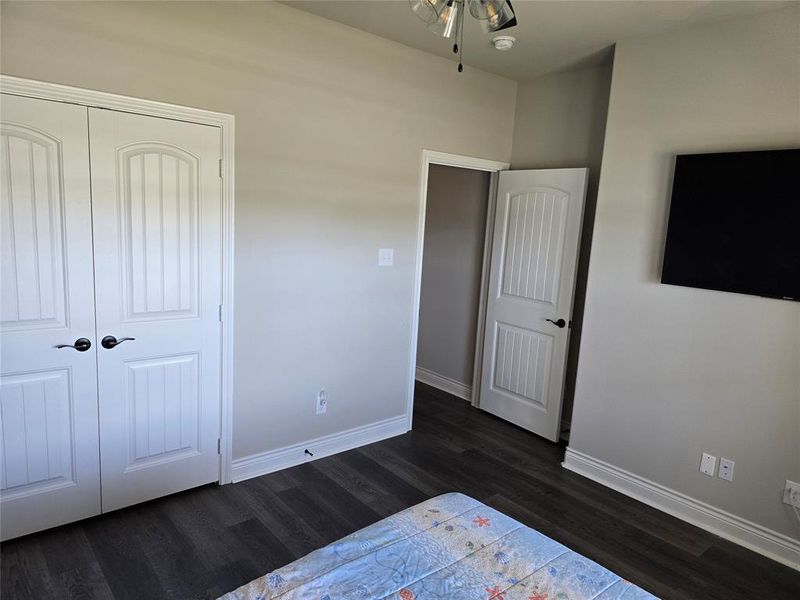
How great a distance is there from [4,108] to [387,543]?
227 cm

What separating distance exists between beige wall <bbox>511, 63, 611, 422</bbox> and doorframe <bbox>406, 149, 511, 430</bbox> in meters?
0.30

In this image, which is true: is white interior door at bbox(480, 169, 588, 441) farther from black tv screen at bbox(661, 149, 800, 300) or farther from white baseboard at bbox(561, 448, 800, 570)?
black tv screen at bbox(661, 149, 800, 300)

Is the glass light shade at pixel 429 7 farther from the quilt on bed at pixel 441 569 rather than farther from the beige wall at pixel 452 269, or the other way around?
the beige wall at pixel 452 269

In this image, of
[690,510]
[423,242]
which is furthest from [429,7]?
[690,510]

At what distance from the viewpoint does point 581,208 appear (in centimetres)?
356

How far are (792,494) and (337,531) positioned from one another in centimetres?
226

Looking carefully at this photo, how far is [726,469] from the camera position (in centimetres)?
276

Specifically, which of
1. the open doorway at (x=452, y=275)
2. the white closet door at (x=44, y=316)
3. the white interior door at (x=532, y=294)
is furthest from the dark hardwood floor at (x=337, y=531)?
the open doorway at (x=452, y=275)

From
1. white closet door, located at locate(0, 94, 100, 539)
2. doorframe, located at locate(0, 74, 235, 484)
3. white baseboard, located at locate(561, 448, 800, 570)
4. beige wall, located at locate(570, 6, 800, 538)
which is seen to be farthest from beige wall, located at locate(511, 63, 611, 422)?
white closet door, located at locate(0, 94, 100, 539)

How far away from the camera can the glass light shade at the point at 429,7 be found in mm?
1579

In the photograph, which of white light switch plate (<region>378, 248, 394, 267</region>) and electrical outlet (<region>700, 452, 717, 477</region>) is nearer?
electrical outlet (<region>700, 452, 717, 477</region>)

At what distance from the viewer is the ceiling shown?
258 cm

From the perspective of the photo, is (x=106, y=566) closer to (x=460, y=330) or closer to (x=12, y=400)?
(x=12, y=400)

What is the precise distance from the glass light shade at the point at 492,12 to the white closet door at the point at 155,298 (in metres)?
1.60
